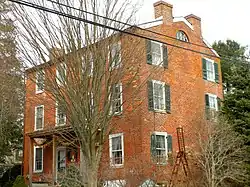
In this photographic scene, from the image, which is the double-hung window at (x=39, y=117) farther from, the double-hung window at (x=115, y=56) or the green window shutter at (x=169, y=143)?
the double-hung window at (x=115, y=56)

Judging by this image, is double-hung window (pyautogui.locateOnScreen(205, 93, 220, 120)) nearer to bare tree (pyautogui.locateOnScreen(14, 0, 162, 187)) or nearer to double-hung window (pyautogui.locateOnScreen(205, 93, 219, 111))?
double-hung window (pyautogui.locateOnScreen(205, 93, 219, 111))

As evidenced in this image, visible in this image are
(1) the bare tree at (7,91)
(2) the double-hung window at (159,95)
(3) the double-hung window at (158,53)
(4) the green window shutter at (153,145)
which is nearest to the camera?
(4) the green window shutter at (153,145)

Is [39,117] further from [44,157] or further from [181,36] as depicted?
[181,36]

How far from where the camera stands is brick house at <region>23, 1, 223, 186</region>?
61.4 ft

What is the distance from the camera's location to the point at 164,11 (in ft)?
79.6

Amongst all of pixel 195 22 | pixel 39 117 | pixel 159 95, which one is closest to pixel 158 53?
pixel 159 95

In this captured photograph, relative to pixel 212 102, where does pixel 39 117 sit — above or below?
below

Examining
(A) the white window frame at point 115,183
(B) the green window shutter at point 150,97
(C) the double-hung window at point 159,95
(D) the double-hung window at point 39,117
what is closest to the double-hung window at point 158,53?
(C) the double-hung window at point 159,95

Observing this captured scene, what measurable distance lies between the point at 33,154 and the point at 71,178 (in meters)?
9.91

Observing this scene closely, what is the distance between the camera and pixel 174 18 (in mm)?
24984

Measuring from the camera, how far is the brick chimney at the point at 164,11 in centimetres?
2419

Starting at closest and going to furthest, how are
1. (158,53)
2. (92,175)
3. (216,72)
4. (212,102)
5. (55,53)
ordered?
(92,175), (55,53), (158,53), (212,102), (216,72)

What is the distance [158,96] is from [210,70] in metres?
6.72

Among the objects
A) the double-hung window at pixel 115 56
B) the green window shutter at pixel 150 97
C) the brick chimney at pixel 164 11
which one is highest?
the brick chimney at pixel 164 11
